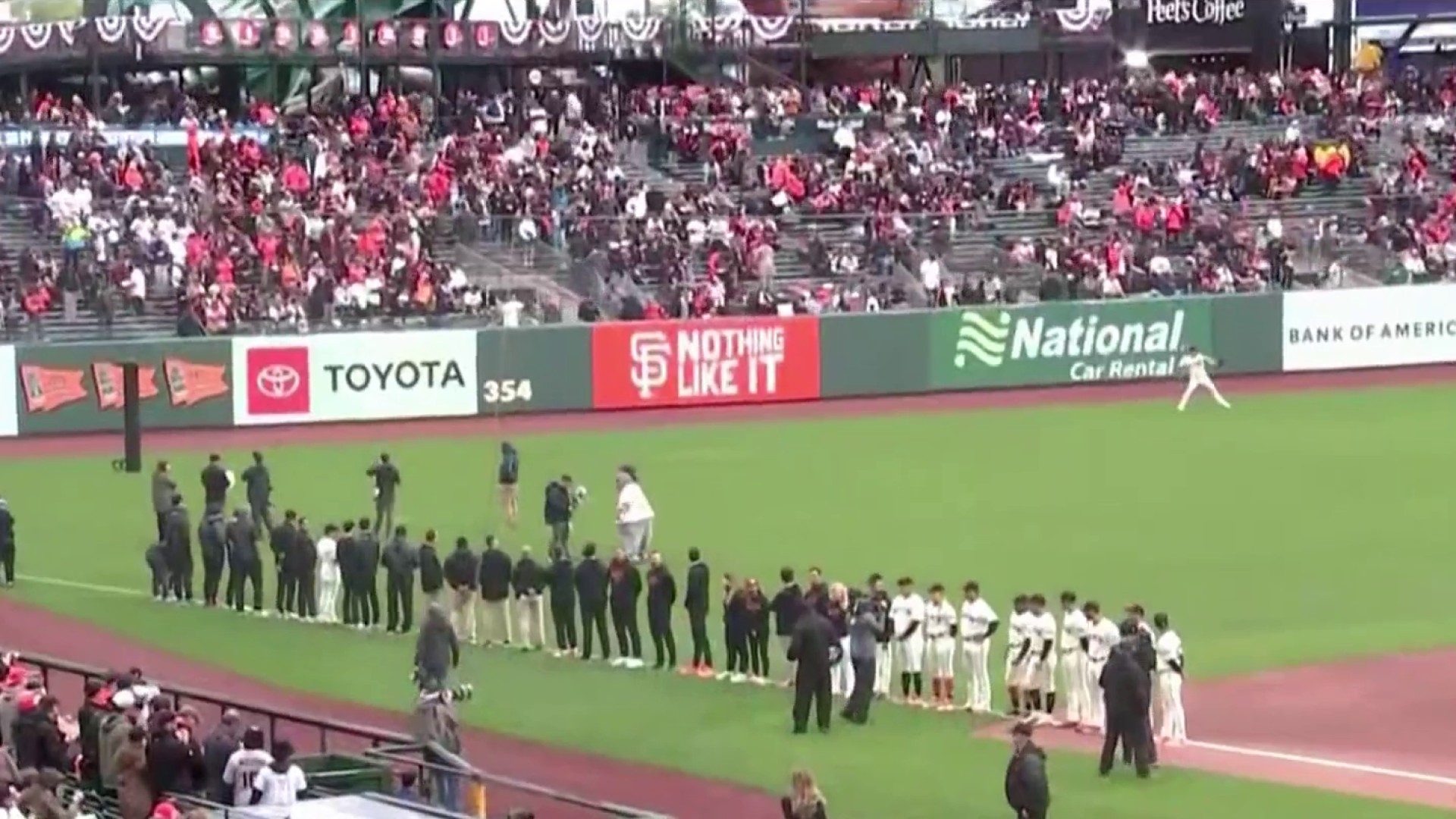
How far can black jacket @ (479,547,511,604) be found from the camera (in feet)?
83.6

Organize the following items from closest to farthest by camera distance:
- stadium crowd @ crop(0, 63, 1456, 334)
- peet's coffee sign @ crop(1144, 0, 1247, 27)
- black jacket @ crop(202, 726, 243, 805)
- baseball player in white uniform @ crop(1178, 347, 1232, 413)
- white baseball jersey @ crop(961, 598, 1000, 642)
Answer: black jacket @ crop(202, 726, 243, 805) < white baseball jersey @ crop(961, 598, 1000, 642) < stadium crowd @ crop(0, 63, 1456, 334) < baseball player in white uniform @ crop(1178, 347, 1232, 413) < peet's coffee sign @ crop(1144, 0, 1247, 27)

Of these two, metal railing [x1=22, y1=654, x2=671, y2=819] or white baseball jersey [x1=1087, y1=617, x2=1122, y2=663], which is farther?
white baseball jersey [x1=1087, y1=617, x2=1122, y2=663]

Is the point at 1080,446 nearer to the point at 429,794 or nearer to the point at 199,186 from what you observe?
the point at 199,186

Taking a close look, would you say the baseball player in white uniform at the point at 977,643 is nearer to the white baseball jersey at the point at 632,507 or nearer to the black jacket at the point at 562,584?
the black jacket at the point at 562,584

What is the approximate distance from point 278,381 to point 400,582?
1626 centimetres

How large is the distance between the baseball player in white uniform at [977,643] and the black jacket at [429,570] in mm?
5602

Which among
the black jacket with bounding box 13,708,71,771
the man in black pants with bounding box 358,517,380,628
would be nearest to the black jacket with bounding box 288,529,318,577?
the man in black pants with bounding box 358,517,380,628

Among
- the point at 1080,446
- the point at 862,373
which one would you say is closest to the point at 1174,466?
the point at 1080,446

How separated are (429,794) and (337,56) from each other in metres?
41.5

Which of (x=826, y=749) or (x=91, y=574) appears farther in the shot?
(x=91, y=574)

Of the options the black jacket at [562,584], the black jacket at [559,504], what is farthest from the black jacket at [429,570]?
the black jacket at [559,504]

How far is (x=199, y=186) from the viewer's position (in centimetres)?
4584

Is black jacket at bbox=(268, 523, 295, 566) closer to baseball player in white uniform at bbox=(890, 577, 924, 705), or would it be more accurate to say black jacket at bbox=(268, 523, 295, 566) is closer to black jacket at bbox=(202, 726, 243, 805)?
baseball player in white uniform at bbox=(890, 577, 924, 705)

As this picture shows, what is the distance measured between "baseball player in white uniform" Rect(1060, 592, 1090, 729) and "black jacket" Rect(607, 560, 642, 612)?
173 inches
